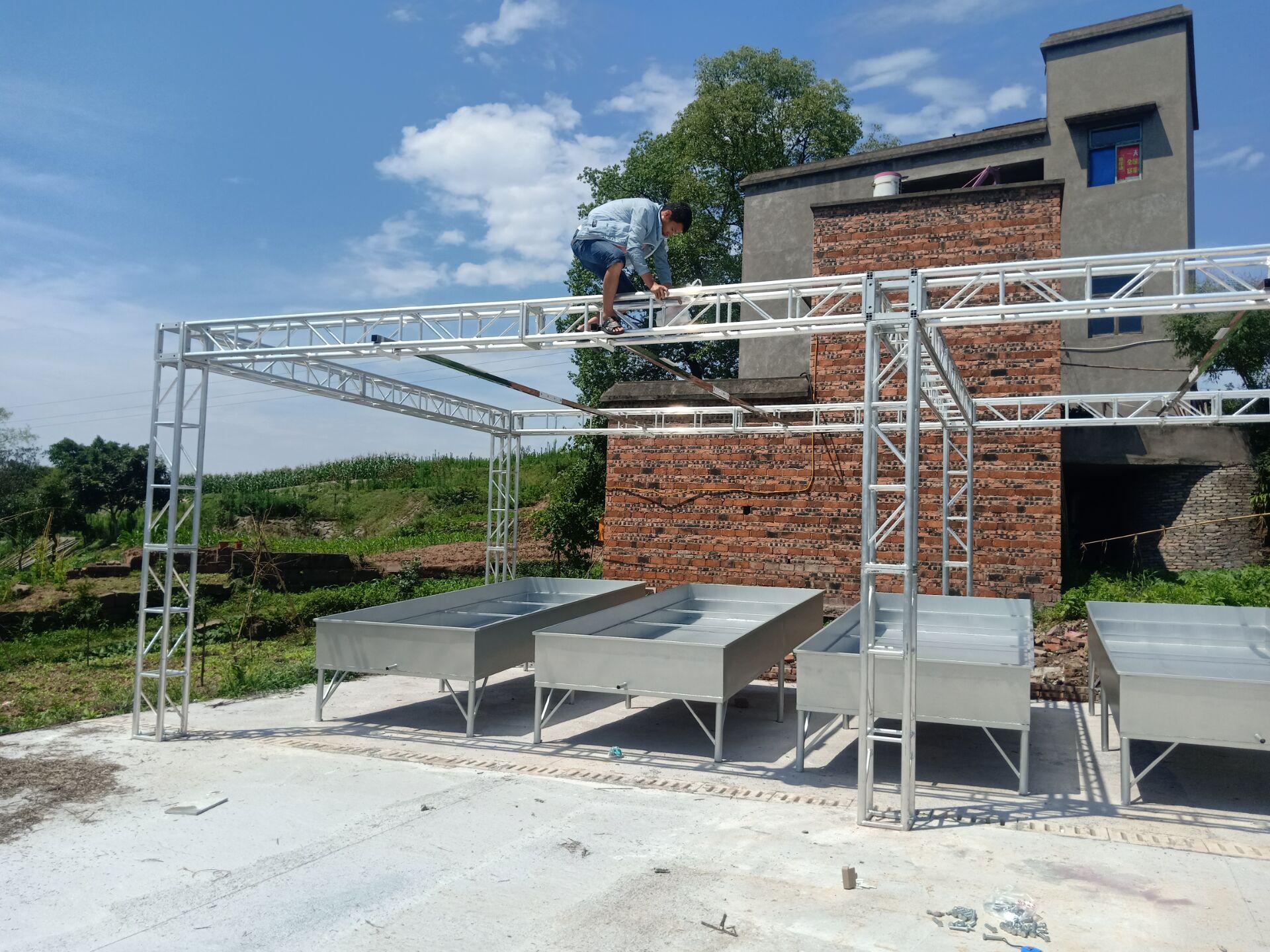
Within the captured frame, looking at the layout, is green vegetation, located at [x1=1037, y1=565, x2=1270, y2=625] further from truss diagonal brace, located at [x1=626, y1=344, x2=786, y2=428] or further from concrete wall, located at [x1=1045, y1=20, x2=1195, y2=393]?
concrete wall, located at [x1=1045, y1=20, x2=1195, y2=393]

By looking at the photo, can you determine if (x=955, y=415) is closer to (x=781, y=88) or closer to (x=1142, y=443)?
(x=1142, y=443)

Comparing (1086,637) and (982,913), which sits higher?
(1086,637)

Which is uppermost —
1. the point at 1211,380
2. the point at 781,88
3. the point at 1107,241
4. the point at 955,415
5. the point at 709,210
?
the point at 781,88

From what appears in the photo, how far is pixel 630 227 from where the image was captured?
25.6ft

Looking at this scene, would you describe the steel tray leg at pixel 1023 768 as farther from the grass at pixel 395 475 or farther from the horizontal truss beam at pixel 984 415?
the grass at pixel 395 475

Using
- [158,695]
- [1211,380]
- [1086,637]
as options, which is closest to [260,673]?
[158,695]

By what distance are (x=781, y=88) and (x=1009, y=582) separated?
1931 cm

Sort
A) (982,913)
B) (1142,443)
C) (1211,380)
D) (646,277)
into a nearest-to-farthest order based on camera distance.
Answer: (982,913) < (646,277) < (1142,443) < (1211,380)

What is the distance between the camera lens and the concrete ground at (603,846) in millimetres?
4820

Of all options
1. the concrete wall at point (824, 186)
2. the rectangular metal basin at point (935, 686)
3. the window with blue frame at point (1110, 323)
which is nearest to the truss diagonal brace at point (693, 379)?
the rectangular metal basin at point (935, 686)

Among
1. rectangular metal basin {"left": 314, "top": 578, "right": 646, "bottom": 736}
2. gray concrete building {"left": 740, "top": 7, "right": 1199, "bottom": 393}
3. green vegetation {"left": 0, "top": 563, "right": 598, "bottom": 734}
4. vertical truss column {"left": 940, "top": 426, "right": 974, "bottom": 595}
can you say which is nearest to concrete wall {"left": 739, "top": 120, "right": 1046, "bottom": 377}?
gray concrete building {"left": 740, "top": 7, "right": 1199, "bottom": 393}

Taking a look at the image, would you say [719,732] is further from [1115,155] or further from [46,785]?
[1115,155]

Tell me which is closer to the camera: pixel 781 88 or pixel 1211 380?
pixel 1211 380

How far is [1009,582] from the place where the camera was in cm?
1267
